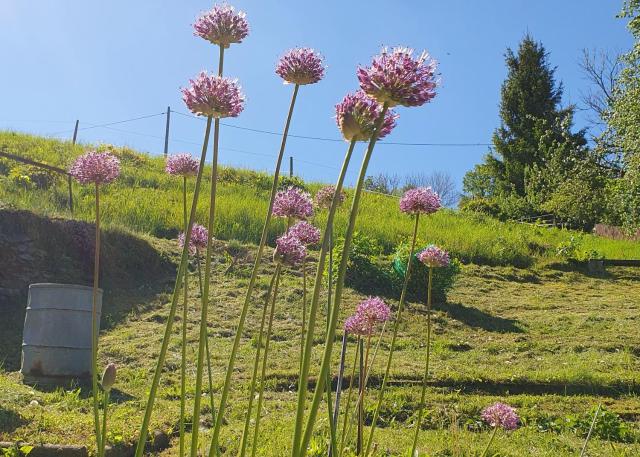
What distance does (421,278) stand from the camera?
930cm

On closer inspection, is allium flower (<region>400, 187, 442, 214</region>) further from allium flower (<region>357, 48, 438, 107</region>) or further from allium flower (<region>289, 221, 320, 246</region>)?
allium flower (<region>357, 48, 438, 107</region>)

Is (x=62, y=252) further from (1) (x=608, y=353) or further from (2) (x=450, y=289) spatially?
(1) (x=608, y=353)

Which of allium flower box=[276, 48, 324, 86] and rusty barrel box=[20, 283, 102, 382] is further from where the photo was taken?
rusty barrel box=[20, 283, 102, 382]

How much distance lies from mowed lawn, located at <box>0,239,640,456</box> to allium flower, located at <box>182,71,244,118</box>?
193 cm

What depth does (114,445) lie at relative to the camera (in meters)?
3.25

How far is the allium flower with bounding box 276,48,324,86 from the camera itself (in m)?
1.57

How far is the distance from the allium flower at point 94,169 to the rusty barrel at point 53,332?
3.49m

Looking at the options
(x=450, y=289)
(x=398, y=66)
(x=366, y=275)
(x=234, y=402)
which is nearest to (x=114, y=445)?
(x=234, y=402)

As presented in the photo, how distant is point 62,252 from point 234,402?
447 cm

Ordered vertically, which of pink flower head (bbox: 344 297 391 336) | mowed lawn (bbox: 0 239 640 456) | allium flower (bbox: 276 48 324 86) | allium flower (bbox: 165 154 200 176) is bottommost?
mowed lawn (bbox: 0 239 640 456)

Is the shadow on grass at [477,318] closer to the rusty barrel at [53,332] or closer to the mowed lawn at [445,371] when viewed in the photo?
the mowed lawn at [445,371]

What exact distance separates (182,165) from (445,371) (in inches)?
175

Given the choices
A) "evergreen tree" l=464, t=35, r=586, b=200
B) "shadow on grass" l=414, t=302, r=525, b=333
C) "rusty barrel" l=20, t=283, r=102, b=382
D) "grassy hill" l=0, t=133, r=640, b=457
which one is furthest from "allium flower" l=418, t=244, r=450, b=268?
"evergreen tree" l=464, t=35, r=586, b=200

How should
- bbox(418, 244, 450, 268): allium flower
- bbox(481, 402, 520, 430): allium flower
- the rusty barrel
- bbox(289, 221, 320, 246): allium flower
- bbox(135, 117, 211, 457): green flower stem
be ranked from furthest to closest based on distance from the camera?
the rusty barrel → bbox(481, 402, 520, 430): allium flower → bbox(418, 244, 450, 268): allium flower → bbox(289, 221, 320, 246): allium flower → bbox(135, 117, 211, 457): green flower stem
